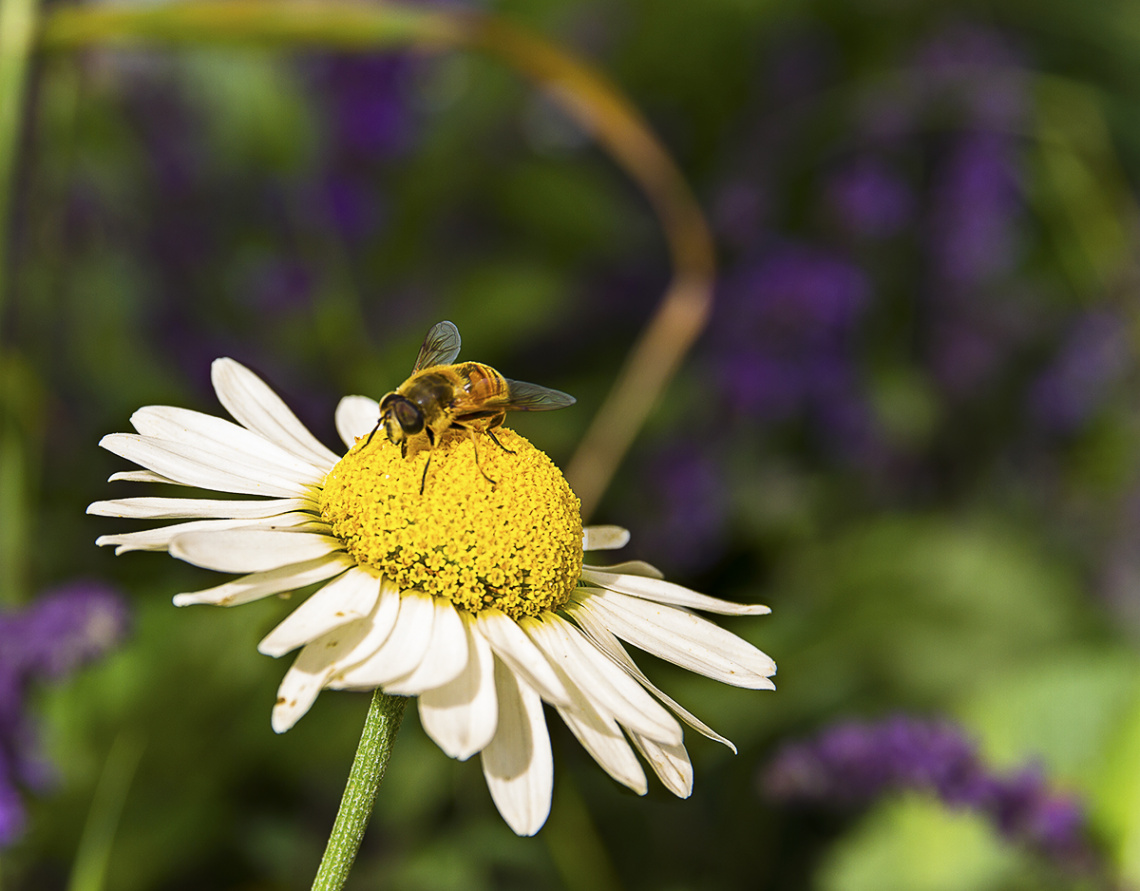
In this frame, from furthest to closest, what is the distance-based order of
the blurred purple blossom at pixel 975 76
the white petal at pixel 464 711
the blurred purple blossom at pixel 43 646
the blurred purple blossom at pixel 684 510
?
1. the blurred purple blossom at pixel 975 76
2. the blurred purple blossom at pixel 684 510
3. the blurred purple blossom at pixel 43 646
4. the white petal at pixel 464 711

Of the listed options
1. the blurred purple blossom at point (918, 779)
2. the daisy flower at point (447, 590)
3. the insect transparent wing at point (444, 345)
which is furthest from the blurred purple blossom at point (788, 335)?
the daisy flower at point (447, 590)

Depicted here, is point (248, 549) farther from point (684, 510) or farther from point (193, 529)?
point (684, 510)

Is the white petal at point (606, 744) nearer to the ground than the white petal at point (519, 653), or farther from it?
nearer to the ground

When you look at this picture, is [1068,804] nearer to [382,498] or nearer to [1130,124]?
[382,498]

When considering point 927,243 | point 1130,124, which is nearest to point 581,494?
point 927,243

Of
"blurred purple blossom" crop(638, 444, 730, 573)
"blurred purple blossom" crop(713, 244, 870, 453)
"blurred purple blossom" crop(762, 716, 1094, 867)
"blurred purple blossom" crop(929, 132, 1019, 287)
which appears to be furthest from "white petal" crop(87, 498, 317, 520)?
"blurred purple blossom" crop(929, 132, 1019, 287)

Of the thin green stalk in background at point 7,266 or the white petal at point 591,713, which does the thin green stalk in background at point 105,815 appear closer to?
the thin green stalk in background at point 7,266

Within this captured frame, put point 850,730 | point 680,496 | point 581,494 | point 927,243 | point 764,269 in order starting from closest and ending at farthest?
point 850,730, point 581,494, point 680,496, point 764,269, point 927,243

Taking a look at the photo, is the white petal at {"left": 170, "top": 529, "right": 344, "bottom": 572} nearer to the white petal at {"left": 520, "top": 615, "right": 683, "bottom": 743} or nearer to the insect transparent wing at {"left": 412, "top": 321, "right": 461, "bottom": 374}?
the white petal at {"left": 520, "top": 615, "right": 683, "bottom": 743}
